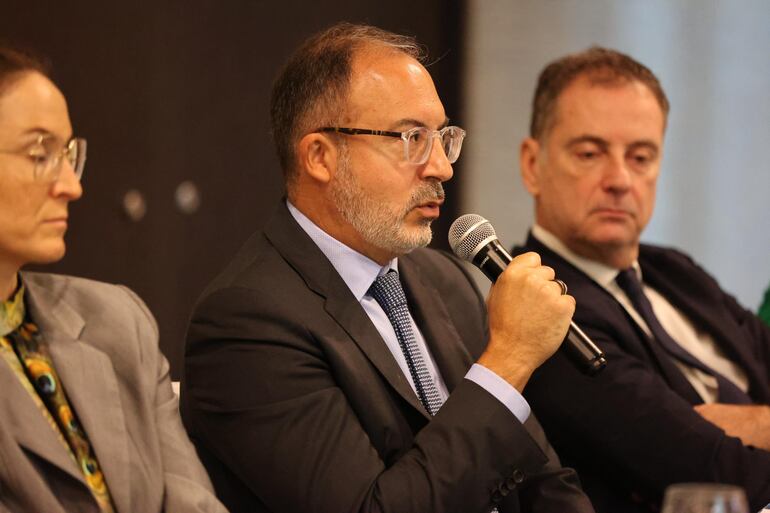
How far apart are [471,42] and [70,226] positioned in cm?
177

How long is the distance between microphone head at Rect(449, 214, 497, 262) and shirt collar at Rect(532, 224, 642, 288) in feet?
2.51

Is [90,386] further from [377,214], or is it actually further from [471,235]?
[471,235]

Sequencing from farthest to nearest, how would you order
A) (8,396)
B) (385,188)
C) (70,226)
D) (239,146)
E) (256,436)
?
(239,146), (70,226), (385,188), (256,436), (8,396)

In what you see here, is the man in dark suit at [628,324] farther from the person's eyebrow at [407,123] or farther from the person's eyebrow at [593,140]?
the person's eyebrow at [407,123]

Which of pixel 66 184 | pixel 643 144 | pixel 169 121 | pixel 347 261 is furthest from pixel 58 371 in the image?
pixel 169 121

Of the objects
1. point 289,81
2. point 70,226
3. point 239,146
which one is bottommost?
point 70,226

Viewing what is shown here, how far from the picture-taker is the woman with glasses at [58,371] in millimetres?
1840

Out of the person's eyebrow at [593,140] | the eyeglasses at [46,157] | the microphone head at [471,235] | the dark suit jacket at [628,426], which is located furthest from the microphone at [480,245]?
the person's eyebrow at [593,140]

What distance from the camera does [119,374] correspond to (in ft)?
6.68

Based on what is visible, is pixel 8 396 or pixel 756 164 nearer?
pixel 8 396


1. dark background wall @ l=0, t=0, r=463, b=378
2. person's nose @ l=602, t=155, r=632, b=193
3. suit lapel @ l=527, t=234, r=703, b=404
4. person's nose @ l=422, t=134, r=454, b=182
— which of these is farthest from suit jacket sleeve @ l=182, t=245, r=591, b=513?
dark background wall @ l=0, t=0, r=463, b=378

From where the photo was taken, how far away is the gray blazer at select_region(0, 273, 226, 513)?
1.81 metres

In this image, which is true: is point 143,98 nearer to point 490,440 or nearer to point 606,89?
point 606,89

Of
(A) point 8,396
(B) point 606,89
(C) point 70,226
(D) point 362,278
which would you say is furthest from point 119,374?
(C) point 70,226
